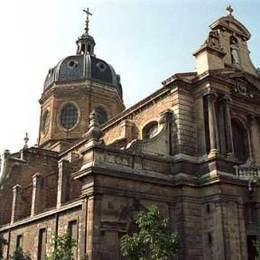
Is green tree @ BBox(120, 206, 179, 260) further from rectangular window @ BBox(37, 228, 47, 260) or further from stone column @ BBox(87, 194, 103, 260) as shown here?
rectangular window @ BBox(37, 228, 47, 260)

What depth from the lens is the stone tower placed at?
3638 cm

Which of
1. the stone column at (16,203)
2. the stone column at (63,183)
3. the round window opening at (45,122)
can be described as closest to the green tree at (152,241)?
the stone column at (63,183)

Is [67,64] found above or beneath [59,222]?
above

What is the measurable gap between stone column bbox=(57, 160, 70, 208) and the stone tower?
1155 cm

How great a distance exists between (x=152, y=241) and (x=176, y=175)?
5.83 m

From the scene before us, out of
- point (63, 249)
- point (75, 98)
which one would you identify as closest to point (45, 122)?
point (75, 98)

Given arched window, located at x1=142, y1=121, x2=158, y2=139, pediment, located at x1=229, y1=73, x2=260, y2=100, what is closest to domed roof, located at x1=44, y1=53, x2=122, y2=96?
arched window, located at x1=142, y1=121, x2=158, y2=139

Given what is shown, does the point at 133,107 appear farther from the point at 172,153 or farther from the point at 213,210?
the point at 213,210

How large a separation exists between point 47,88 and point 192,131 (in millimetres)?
19773

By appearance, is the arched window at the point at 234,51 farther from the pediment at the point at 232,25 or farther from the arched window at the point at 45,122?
the arched window at the point at 45,122

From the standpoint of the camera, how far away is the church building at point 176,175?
18562 millimetres

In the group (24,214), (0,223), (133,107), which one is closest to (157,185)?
(133,107)

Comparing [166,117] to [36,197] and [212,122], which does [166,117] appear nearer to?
[212,122]

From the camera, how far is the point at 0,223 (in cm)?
2742
